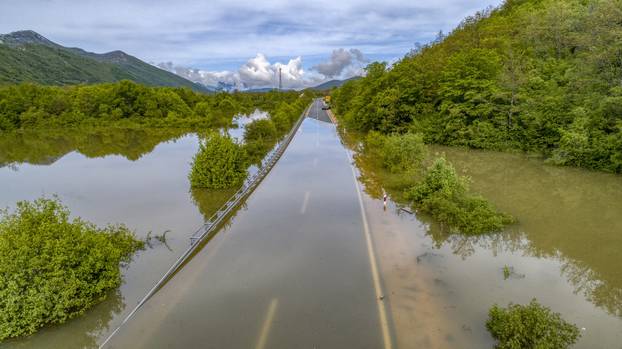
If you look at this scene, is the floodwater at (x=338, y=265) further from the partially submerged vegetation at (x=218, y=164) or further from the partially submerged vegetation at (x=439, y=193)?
the partially submerged vegetation at (x=218, y=164)

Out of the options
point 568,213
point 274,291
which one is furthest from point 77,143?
point 568,213

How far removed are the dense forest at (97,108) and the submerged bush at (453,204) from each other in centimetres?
3852

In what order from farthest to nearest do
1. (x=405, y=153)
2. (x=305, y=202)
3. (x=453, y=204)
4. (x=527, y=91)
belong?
(x=527, y=91) → (x=405, y=153) → (x=305, y=202) → (x=453, y=204)

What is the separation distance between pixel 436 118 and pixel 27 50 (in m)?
208

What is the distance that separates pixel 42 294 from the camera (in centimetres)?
711

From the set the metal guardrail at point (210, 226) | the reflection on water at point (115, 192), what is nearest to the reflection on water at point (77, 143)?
the reflection on water at point (115, 192)

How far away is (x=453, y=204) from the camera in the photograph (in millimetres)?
13430

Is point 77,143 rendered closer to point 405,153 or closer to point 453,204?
point 405,153

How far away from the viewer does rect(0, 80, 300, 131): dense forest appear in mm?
47469

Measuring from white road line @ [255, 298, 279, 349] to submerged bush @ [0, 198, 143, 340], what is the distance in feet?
13.4

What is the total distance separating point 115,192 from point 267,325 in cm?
1395

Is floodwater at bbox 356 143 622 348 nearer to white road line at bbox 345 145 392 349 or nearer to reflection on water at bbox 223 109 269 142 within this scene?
white road line at bbox 345 145 392 349

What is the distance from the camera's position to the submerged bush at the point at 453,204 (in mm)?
12477

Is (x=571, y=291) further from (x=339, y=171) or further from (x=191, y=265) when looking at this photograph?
(x=339, y=171)
